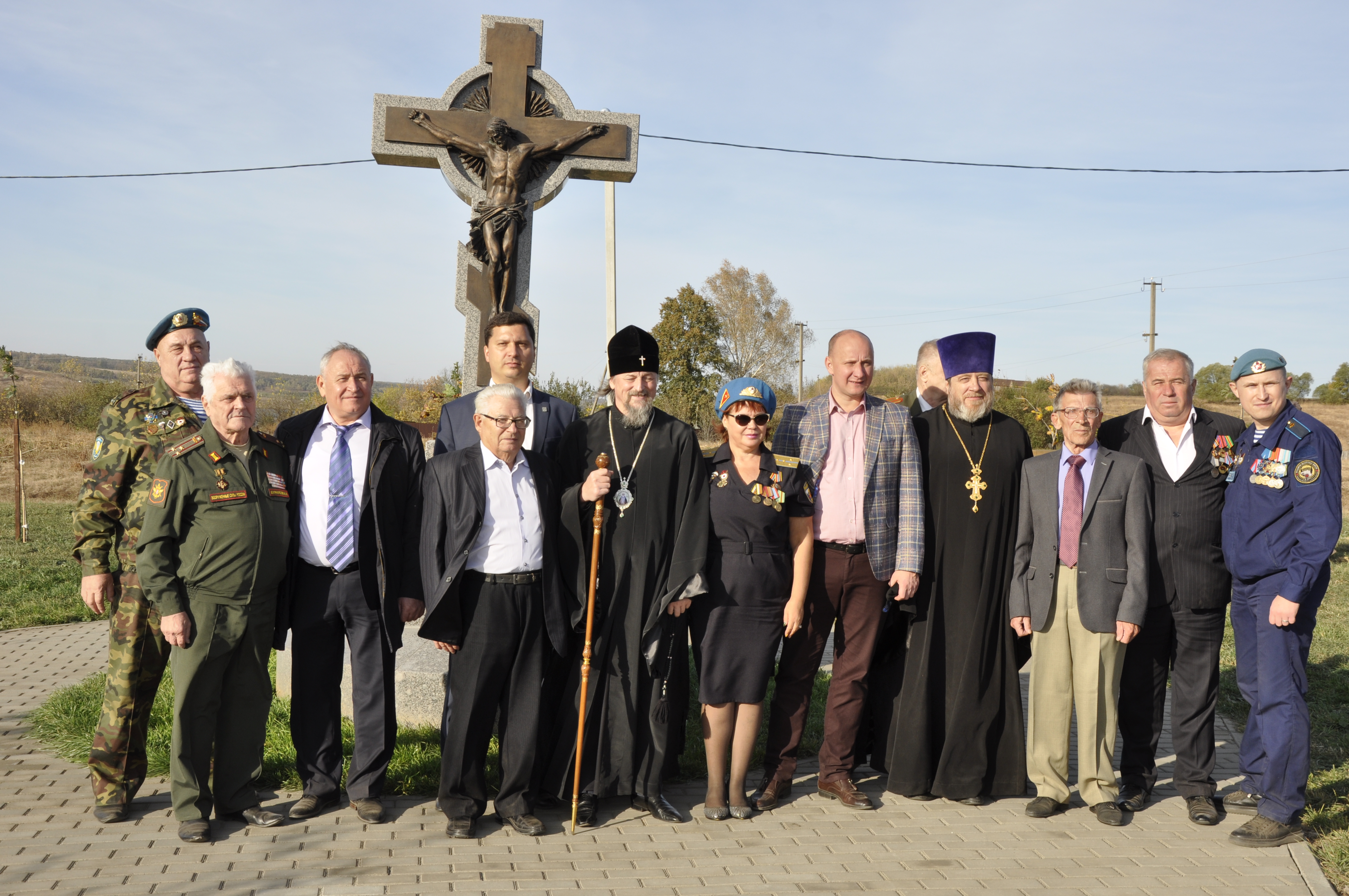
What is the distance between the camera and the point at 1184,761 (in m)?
4.74

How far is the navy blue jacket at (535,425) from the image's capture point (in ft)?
15.6

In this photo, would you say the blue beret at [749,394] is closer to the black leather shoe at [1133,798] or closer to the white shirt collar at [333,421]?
the white shirt collar at [333,421]

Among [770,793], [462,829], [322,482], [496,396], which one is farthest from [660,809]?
[322,482]

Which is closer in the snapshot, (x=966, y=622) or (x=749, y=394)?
(x=749, y=394)

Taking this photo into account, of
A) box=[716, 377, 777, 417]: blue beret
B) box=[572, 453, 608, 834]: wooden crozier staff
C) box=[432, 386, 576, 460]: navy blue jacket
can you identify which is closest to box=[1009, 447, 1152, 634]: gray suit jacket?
box=[716, 377, 777, 417]: blue beret

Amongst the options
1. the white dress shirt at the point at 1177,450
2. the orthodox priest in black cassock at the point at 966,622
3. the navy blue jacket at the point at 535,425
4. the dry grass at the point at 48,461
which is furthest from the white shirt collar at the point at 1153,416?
the dry grass at the point at 48,461

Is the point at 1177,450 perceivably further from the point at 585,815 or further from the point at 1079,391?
the point at 585,815

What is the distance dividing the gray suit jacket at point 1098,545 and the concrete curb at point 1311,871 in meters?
1.10

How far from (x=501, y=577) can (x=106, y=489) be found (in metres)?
1.79

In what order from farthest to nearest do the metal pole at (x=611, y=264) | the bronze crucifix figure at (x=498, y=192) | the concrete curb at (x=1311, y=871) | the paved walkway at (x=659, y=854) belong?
the metal pole at (x=611, y=264)
the bronze crucifix figure at (x=498, y=192)
the concrete curb at (x=1311, y=871)
the paved walkway at (x=659, y=854)

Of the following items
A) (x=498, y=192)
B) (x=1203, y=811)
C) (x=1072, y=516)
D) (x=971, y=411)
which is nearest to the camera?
(x=1203, y=811)

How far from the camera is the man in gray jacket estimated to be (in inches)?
179

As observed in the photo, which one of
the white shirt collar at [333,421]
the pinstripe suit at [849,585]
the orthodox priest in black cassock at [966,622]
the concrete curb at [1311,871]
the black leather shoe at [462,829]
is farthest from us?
the orthodox priest in black cassock at [966,622]

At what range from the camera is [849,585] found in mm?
4727
